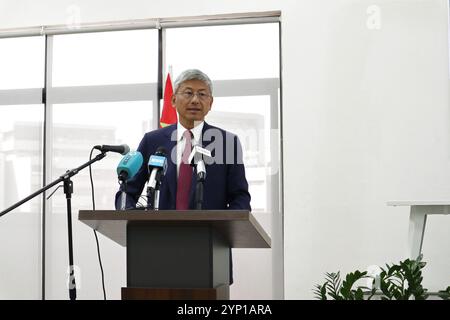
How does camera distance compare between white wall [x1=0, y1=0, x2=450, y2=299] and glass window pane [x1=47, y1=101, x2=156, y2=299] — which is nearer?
white wall [x1=0, y1=0, x2=450, y2=299]

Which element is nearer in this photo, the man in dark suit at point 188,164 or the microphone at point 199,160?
the microphone at point 199,160

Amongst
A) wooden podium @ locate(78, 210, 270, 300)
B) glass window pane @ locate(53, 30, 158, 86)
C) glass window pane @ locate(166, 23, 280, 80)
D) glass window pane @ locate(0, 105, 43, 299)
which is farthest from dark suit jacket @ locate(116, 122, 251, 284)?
glass window pane @ locate(0, 105, 43, 299)

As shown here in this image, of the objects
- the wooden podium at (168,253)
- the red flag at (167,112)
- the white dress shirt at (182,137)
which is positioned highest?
the red flag at (167,112)

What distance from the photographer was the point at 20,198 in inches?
193

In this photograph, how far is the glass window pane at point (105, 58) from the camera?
4812mm

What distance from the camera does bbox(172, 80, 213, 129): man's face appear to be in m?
2.65

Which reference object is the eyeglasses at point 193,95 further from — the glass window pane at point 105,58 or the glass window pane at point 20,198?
the glass window pane at point 20,198

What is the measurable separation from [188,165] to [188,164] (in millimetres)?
18

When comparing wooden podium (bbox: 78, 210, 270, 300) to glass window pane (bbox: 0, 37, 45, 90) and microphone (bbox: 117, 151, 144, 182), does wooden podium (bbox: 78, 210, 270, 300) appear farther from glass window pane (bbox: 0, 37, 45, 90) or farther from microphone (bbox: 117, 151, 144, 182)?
glass window pane (bbox: 0, 37, 45, 90)

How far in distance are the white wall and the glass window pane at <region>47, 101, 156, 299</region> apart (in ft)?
3.58

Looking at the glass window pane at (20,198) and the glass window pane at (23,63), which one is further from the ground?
the glass window pane at (23,63)

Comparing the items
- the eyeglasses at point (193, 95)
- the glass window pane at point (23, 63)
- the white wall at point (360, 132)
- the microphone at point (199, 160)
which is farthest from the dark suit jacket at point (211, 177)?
the glass window pane at point (23, 63)

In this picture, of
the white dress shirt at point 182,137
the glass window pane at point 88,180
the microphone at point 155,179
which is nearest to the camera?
the microphone at point 155,179
